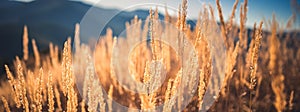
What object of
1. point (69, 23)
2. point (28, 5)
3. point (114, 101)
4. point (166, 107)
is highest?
point (28, 5)

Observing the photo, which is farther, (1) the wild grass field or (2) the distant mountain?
(2) the distant mountain

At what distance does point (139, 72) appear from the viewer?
6.63 ft

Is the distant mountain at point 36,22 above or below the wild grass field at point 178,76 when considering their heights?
above

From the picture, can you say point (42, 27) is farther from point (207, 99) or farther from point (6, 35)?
point (207, 99)

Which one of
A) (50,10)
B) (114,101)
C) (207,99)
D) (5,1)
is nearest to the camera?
(207,99)

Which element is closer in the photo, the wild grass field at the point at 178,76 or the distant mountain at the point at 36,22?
the wild grass field at the point at 178,76

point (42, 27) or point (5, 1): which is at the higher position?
point (5, 1)

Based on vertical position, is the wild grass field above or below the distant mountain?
below

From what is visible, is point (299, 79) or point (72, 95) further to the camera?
point (299, 79)

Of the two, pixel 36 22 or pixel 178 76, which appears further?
pixel 36 22

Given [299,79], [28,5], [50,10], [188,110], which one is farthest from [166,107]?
[50,10]

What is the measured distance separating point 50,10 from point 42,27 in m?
2.44

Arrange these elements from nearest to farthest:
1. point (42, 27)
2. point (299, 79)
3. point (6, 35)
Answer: point (299, 79) → point (6, 35) → point (42, 27)

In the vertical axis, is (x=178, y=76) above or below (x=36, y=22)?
below
